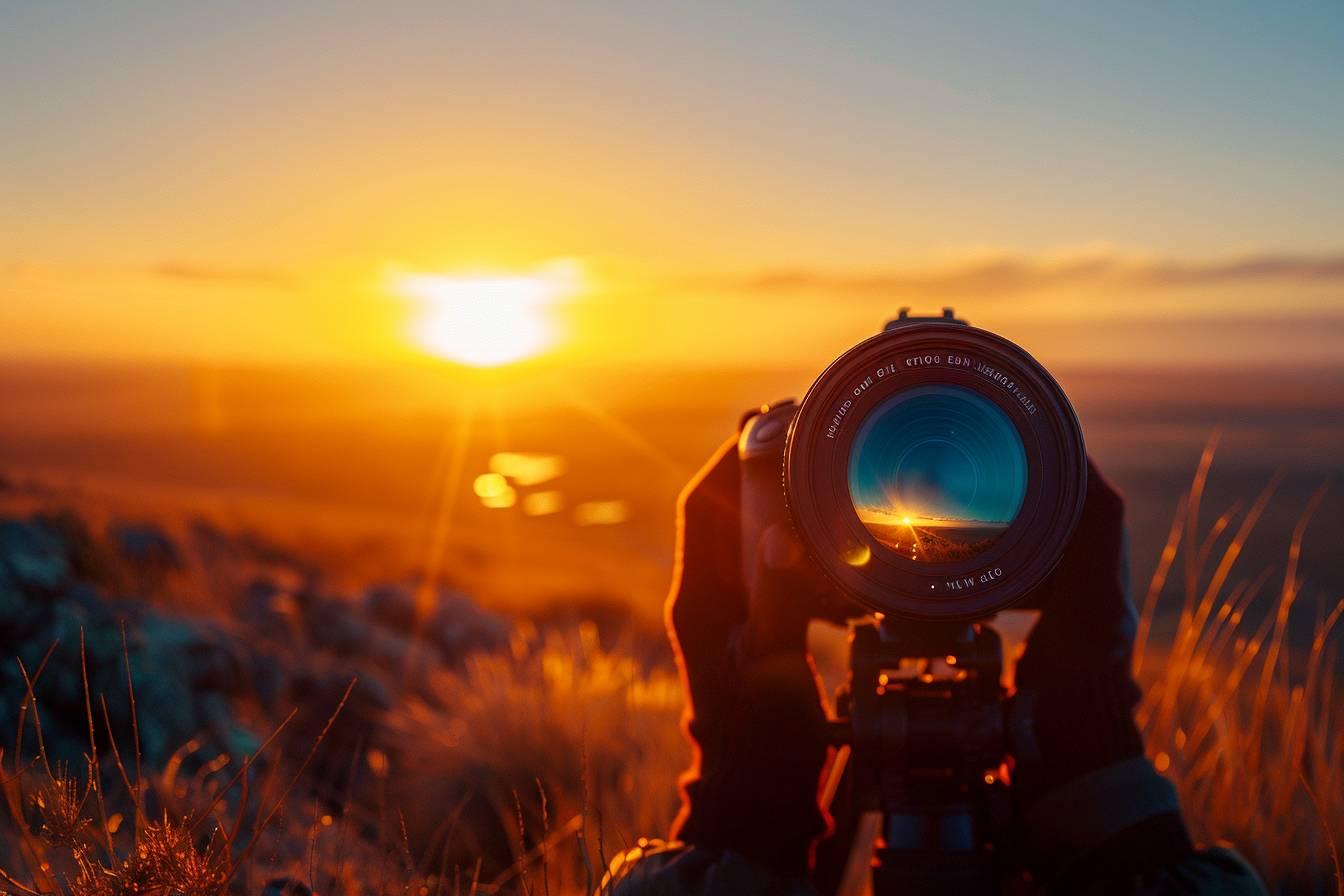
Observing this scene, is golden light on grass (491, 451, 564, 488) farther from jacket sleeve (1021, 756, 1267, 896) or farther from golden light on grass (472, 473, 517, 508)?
jacket sleeve (1021, 756, 1267, 896)

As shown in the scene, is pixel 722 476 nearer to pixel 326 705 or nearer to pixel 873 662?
pixel 873 662

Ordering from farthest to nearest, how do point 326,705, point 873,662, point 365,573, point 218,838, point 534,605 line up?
point 365,573
point 534,605
point 326,705
point 873,662
point 218,838

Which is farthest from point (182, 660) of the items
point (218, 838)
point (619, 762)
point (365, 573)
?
point (365, 573)

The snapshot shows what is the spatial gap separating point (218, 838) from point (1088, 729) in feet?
4.72

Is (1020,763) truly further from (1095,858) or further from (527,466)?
(527,466)

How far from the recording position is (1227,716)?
3.83 metres

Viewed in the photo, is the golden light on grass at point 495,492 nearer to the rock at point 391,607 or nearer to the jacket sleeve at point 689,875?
the rock at point 391,607

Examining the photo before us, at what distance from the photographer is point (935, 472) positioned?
1.71 m

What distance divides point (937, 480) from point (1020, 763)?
0.54 m

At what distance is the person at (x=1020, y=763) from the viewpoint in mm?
1825

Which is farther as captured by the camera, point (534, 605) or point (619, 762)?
point (534, 605)

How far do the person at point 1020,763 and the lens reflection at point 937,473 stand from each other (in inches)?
7.1

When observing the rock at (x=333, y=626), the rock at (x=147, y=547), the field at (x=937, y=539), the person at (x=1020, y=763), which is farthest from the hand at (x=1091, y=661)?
the rock at (x=147, y=547)

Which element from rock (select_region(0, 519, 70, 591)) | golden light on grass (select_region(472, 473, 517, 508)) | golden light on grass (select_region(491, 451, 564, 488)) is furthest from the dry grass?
golden light on grass (select_region(491, 451, 564, 488))
